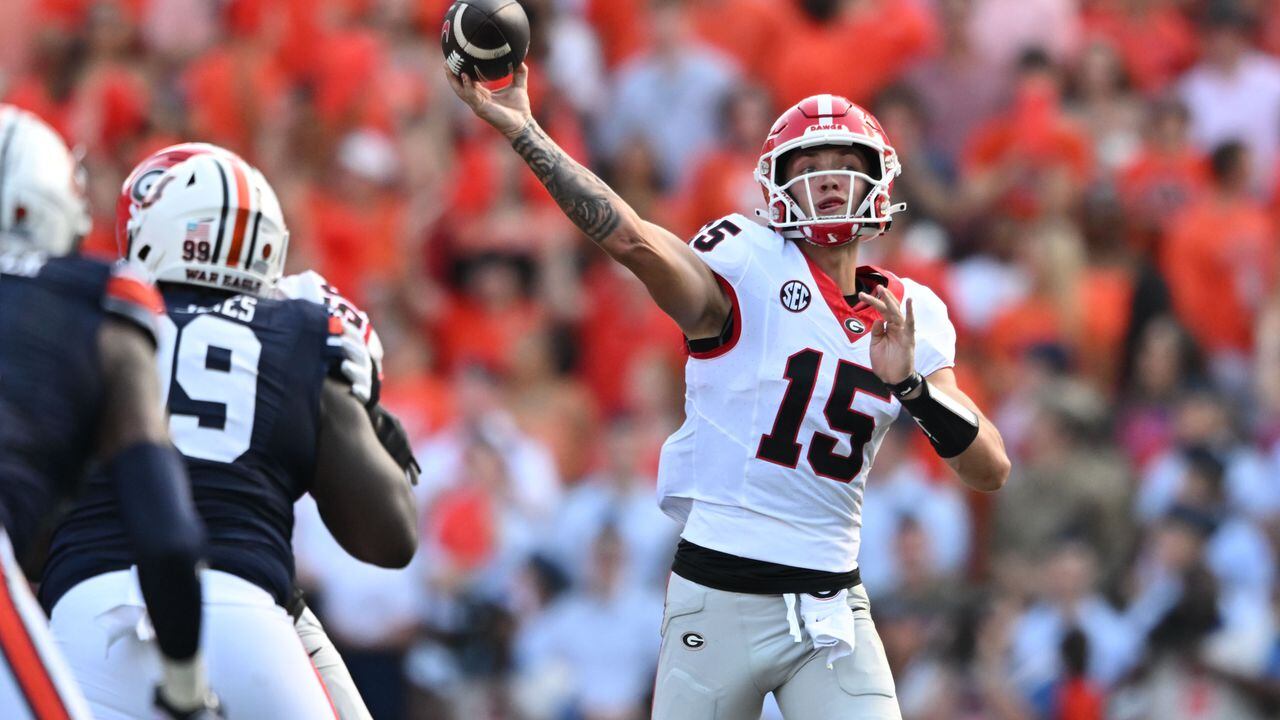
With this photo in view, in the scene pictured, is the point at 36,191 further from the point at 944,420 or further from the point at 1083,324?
the point at 1083,324

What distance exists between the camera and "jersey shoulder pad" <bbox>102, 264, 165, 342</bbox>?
4.07m

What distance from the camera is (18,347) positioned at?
4.02 metres

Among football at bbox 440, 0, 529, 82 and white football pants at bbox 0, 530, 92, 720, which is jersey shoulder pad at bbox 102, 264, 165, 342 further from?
football at bbox 440, 0, 529, 82

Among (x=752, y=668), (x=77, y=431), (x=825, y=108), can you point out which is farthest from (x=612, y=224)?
(x=77, y=431)

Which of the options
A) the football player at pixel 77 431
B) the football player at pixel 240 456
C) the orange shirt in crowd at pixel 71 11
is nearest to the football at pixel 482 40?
the football player at pixel 240 456

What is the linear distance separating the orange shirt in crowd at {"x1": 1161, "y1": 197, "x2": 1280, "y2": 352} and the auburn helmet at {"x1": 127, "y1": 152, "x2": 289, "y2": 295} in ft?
21.0

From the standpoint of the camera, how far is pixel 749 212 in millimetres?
10484

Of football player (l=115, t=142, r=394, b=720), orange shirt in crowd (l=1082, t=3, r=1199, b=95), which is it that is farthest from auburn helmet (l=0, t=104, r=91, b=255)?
orange shirt in crowd (l=1082, t=3, r=1199, b=95)

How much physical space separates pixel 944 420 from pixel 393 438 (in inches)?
59.8

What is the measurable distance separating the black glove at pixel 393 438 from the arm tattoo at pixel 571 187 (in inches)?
30.5

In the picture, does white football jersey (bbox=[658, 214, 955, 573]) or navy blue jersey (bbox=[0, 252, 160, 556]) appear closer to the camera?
navy blue jersey (bbox=[0, 252, 160, 556])

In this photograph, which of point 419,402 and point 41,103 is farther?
point 41,103

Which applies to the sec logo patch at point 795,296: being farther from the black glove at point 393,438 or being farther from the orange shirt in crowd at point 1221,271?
the orange shirt in crowd at point 1221,271

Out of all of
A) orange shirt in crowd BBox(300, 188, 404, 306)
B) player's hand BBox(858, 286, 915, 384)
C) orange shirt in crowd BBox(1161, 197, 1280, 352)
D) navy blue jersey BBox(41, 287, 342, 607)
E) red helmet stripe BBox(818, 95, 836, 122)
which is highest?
orange shirt in crowd BBox(300, 188, 404, 306)
